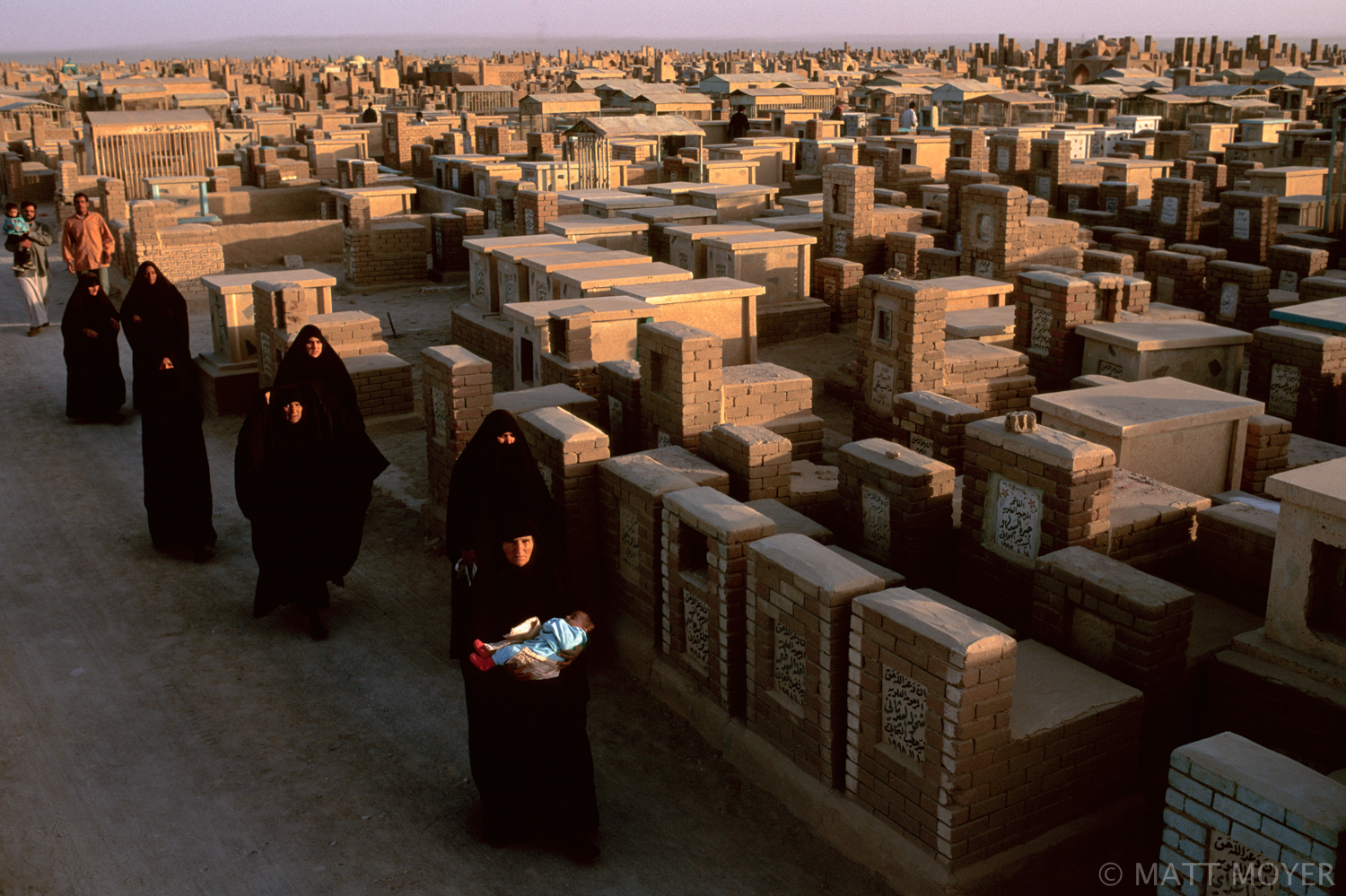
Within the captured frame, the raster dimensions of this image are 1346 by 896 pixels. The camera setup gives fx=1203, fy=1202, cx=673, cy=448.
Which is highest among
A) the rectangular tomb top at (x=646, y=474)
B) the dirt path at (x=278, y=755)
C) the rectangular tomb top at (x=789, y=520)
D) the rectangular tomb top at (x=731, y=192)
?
the rectangular tomb top at (x=731, y=192)

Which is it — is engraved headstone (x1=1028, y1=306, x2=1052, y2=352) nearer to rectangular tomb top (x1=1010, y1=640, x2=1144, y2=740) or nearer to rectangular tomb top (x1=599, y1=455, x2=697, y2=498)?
rectangular tomb top (x1=599, y1=455, x2=697, y2=498)

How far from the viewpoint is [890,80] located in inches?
1620

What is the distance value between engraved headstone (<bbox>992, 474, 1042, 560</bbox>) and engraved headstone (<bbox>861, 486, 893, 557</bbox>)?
0.61 metres

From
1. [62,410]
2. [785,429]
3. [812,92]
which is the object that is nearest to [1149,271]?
[785,429]

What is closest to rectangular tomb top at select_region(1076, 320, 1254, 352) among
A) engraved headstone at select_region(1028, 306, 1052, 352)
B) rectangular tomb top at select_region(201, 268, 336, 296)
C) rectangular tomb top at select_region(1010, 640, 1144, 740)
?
engraved headstone at select_region(1028, 306, 1052, 352)

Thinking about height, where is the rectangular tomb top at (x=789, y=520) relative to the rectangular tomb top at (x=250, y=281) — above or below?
below

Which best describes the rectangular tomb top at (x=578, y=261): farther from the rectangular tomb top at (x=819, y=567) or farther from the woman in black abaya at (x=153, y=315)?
the rectangular tomb top at (x=819, y=567)

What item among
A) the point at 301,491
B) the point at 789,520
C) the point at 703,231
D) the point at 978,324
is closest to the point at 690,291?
the point at 978,324

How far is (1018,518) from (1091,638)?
0.93 m

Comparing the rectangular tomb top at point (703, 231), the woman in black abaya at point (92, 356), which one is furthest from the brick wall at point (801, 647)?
the rectangular tomb top at point (703, 231)

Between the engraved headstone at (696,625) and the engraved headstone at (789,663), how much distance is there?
1.76ft

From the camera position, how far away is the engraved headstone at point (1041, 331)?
1006 centimetres

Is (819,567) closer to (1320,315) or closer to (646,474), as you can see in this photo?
(646,474)

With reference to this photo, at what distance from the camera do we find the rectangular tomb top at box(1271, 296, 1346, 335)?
932 cm
